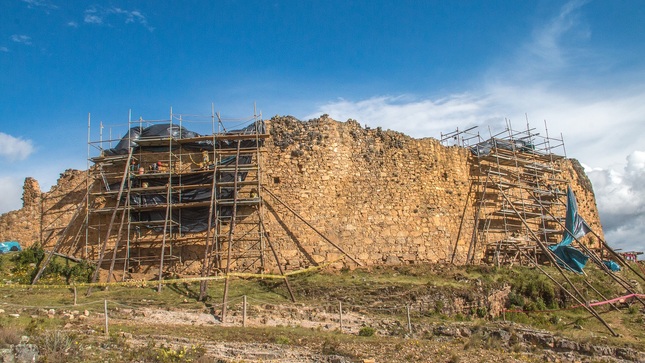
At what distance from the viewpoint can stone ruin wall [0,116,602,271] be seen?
20031mm

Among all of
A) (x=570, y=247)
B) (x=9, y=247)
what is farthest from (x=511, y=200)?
(x=9, y=247)

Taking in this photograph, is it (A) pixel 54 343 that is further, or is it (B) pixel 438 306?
(B) pixel 438 306

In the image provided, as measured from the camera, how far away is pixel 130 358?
9594 mm

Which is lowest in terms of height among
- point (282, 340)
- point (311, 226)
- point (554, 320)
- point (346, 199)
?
point (554, 320)

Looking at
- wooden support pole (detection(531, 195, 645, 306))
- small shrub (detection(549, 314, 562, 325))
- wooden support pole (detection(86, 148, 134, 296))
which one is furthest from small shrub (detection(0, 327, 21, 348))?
wooden support pole (detection(531, 195, 645, 306))

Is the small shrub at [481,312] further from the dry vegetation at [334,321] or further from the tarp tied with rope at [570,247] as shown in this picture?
the tarp tied with rope at [570,247]

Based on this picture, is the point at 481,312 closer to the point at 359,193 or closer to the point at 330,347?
the point at 359,193

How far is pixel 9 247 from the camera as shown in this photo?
19703 millimetres

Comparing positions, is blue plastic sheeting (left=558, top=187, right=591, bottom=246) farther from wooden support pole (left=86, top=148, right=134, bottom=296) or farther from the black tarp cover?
wooden support pole (left=86, top=148, right=134, bottom=296)

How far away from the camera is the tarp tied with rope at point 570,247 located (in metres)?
22.3

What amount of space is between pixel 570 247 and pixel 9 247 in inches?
762

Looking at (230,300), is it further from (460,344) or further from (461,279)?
(461,279)

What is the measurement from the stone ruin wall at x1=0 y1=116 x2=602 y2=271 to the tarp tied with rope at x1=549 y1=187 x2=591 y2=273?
358 cm

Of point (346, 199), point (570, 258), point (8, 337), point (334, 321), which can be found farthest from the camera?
point (570, 258)
